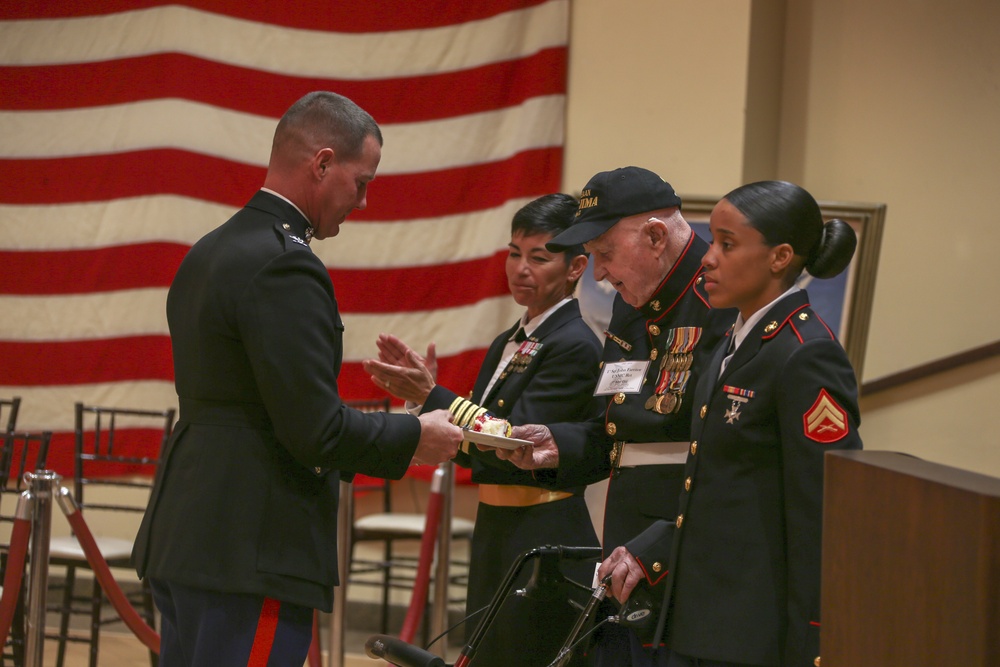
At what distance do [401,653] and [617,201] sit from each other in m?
1.06

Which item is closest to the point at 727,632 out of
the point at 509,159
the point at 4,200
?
the point at 509,159

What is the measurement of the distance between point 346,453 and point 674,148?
321 cm

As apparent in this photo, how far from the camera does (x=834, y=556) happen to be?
1.03m

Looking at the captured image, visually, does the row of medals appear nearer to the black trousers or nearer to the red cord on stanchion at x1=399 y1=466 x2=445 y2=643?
the black trousers

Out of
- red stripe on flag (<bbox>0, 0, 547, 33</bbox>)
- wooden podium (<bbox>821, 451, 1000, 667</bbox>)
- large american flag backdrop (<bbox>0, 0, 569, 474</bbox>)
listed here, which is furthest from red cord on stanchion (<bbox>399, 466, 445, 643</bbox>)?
wooden podium (<bbox>821, 451, 1000, 667</bbox>)

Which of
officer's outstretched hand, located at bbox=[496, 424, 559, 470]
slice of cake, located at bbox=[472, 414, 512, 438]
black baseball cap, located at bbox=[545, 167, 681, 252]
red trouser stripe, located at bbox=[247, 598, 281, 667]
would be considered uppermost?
black baseball cap, located at bbox=[545, 167, 681, 252]

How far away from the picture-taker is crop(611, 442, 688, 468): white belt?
7.04 feet

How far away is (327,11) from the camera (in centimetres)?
532

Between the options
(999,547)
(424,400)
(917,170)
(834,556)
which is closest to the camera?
(999,547)

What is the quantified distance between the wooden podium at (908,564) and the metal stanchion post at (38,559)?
2523 millimetres

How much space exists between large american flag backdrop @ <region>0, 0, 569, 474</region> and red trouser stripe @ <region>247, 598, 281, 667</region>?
3292 millimetres

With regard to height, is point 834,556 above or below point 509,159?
below

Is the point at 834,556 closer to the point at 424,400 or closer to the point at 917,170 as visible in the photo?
the point at 424,400

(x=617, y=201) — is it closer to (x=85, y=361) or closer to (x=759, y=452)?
(x=759, y=452)
